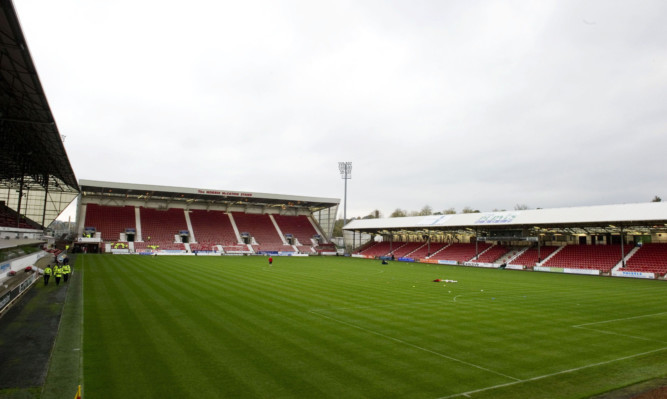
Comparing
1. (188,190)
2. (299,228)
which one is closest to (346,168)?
(299,228)

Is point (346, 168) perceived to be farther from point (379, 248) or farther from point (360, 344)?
point (360, 344)

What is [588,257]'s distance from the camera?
42969 mm

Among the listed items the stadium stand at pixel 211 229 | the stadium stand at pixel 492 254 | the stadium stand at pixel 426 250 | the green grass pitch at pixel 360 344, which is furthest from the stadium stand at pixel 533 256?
the stadium stand at pixel 211 229

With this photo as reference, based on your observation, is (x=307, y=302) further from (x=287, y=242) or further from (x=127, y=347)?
(x=287, y=242)

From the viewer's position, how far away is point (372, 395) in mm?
7582

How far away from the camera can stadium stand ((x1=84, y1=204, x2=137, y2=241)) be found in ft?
197

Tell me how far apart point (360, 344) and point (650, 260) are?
4069 cm

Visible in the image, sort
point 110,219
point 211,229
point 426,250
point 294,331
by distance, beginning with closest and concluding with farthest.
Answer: point 294,331 → point 426,250 → point 110,219 → point 211,229

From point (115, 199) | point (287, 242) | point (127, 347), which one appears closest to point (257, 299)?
point (127, 347)

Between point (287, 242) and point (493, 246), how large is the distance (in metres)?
35.9

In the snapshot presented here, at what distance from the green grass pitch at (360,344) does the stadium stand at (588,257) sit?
23.4 meters

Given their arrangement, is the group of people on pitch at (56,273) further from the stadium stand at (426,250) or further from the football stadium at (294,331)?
the stadium stand at (426,250)

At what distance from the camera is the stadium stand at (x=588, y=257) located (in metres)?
40.6

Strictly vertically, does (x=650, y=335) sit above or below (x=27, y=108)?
below
